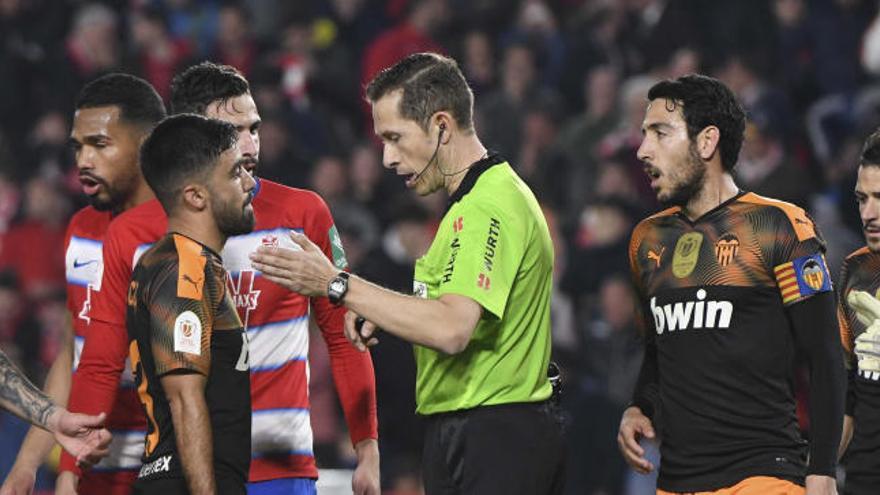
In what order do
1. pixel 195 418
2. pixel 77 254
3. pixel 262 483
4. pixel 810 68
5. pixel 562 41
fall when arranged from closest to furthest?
pixel 195 418 < pixel 262 483 < pixel 77 254 < pixel 810 68 < pixel 562 41

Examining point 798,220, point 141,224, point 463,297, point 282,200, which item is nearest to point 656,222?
point 798,220

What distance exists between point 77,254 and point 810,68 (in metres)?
7.34

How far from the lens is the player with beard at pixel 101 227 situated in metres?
5.68

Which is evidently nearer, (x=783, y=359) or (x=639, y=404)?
(x=783, y=359)

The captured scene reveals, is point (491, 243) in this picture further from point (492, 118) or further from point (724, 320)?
point (492, 118)

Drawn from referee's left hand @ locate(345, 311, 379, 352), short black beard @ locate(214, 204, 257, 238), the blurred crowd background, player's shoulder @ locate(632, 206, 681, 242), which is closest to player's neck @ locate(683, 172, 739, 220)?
player's shoulder @ locate(632, 206, 681, 242)

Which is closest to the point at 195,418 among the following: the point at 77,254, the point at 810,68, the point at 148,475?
the point at 148,475

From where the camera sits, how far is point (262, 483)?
5570 mm

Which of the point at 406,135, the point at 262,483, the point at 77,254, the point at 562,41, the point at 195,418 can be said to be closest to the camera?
the point at 195,418

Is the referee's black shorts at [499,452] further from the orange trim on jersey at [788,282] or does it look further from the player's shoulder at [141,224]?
the player's shoulder at [141,224]

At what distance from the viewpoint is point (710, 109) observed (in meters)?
5.45

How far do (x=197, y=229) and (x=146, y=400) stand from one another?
58 centimetres

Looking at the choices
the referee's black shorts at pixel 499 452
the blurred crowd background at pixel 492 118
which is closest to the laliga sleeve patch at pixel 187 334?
the referee's black shorts at pixel 499 452

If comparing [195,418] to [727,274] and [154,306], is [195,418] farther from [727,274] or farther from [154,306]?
[727,274]
